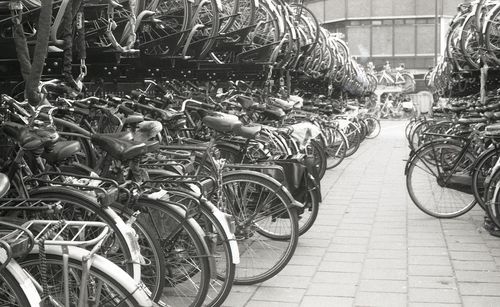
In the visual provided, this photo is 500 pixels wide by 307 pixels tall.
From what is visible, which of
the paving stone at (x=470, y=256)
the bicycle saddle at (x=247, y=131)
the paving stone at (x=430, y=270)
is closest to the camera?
the paving stone at (x=430, y=270)

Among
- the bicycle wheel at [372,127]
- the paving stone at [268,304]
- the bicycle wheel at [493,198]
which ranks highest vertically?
the bicycle wheel at [493,198]

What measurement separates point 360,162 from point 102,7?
10376 mm

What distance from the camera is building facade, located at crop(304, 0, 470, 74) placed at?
41188 millimetres

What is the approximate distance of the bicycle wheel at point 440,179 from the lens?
757 centimetres

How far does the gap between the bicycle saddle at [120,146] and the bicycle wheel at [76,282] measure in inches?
35.4

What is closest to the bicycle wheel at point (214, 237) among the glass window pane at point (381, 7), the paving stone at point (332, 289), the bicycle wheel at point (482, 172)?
the paving stone at point (332, 289)

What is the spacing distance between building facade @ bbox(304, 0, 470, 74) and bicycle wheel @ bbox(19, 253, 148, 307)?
128ft

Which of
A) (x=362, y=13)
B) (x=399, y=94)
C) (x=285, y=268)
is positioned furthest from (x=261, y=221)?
(x=362, y=13)

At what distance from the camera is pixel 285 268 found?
5.70 meters

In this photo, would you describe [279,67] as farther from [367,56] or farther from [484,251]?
[367,56]

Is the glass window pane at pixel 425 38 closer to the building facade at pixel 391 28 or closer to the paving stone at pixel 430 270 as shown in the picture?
the building facade at pixel 391 28

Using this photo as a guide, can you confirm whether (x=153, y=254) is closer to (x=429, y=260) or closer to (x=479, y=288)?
(x=479, y=288)

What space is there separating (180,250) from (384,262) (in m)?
2.31

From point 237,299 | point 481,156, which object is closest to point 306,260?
point 237,299
